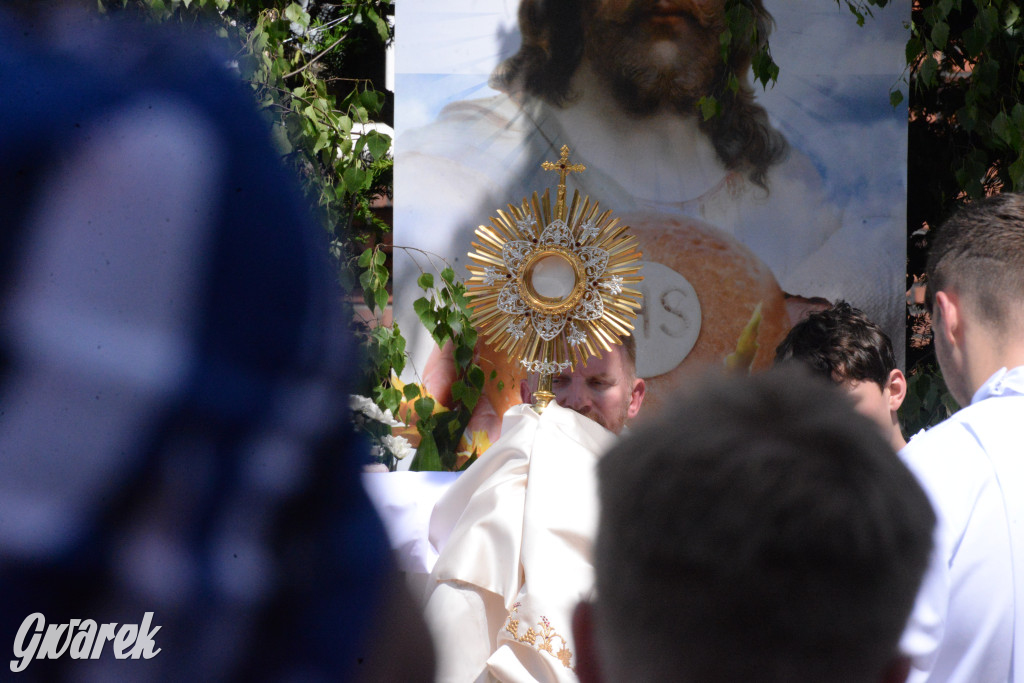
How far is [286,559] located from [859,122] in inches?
135

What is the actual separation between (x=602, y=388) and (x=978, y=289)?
128 cm

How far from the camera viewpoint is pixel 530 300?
248 centimetres

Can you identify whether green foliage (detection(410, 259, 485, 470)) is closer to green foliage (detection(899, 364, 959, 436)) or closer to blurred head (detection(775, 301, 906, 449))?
blurred head (detection(775, 301, 906, 449))

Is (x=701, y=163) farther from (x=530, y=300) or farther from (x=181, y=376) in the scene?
(x=181, y=376)

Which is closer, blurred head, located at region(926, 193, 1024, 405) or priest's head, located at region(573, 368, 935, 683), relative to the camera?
priest's head, located at region(573, 368, 935, 683)

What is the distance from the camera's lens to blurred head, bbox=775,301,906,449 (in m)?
2.06

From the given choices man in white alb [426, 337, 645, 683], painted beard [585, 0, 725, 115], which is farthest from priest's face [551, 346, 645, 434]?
painted beard [585, 0, 725, 115]

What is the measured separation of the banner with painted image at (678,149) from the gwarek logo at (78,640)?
120 inches

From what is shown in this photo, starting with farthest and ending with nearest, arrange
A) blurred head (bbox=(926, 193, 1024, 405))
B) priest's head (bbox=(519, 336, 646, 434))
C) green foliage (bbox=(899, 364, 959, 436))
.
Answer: green foliage (bbox=(899, 364, 959, 436)), priest's head (bbox=(519, 336, 646, 434)), blurred head (bbox=(926, 193, 1024, 405))

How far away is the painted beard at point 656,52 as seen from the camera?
11.4ft

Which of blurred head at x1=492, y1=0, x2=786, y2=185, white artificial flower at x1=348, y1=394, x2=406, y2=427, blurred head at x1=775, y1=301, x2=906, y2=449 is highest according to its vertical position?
blurred head at x1=492, y1=0, x2=786, y2=185

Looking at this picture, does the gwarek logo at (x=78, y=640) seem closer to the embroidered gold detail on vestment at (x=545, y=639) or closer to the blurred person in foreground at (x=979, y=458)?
the blurred person in foreground at (x=979, y=458)

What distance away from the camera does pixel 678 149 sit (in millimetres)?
3492

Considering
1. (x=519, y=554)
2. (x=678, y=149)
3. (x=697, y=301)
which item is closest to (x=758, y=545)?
(x=519, y=554)
